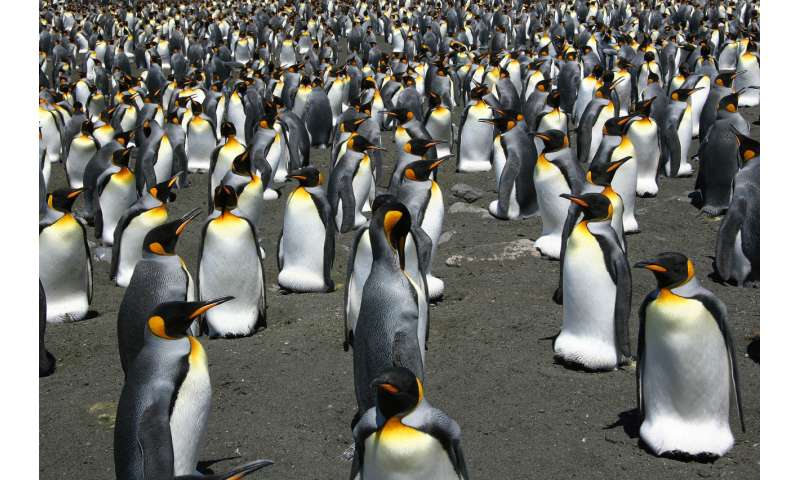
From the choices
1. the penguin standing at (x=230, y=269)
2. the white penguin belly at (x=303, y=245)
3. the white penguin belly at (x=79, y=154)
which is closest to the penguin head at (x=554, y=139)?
the white penguin belly at (x=303, y=245)

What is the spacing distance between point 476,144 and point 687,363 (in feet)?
19.1

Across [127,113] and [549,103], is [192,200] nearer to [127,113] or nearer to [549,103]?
[127,113]

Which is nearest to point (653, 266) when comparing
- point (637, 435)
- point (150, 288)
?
point (637, 435)

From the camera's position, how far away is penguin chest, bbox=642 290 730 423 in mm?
3490

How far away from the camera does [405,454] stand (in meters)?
2.83

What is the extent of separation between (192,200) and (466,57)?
8.59 meters

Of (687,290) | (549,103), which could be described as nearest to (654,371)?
(687,290)

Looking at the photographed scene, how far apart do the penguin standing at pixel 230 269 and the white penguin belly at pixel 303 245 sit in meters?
0.64

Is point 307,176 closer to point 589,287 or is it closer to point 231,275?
point 231,275

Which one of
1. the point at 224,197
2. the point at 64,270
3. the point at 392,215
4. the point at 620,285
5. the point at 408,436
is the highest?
the point at 392,215

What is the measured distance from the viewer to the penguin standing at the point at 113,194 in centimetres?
720

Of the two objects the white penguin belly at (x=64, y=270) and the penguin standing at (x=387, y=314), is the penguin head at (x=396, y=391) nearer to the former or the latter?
the penguin standing at (x=387, y=314)

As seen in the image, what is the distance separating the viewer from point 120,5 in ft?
95.1

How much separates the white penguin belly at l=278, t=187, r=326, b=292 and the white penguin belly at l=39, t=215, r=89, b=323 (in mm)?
1279
